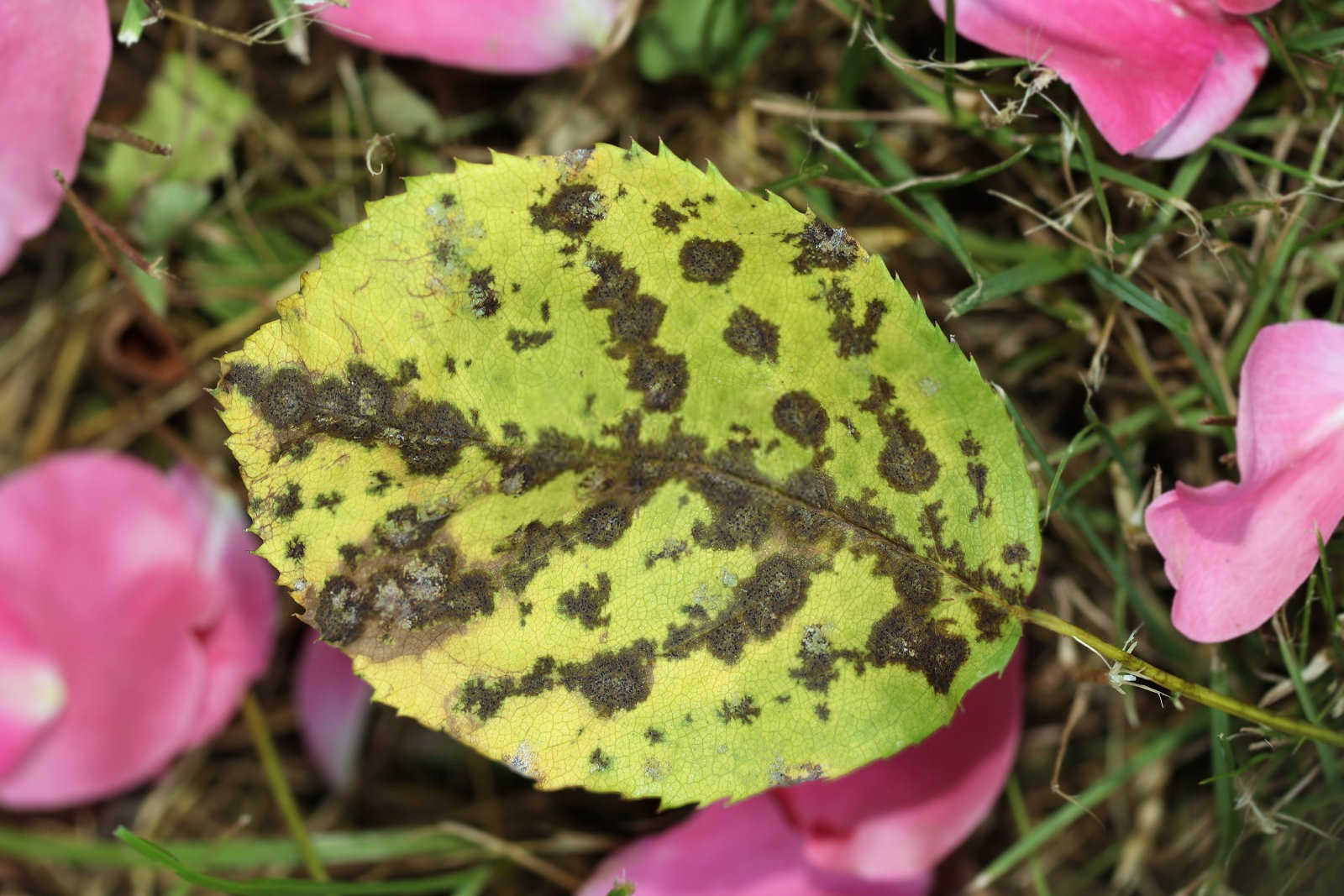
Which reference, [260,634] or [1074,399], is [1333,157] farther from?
[260,634]

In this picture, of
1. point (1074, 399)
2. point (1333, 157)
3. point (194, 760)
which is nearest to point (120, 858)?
point (194, 760)

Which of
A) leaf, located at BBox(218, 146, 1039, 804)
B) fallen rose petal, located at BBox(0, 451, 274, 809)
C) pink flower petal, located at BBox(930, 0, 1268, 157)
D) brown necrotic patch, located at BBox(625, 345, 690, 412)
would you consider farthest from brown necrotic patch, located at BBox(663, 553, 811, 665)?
fallen rose petal, located at BBox(0, 451, 274, 809)

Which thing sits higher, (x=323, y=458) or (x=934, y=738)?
(x=323, y=458)

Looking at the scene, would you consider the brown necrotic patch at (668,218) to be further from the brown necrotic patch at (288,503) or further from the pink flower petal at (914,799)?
the pink flower petal at (914,799)

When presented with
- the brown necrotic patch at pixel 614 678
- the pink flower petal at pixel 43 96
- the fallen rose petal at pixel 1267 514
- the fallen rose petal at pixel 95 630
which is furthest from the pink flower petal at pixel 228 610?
the fallen rose petal at pixel 1267 514

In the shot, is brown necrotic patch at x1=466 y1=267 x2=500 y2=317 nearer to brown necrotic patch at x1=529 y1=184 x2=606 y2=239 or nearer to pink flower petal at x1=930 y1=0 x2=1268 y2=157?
brown necrotic patch at x1=529 y1=184 x2=606 y2=239

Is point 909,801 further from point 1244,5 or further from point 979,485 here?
point 1244,5
